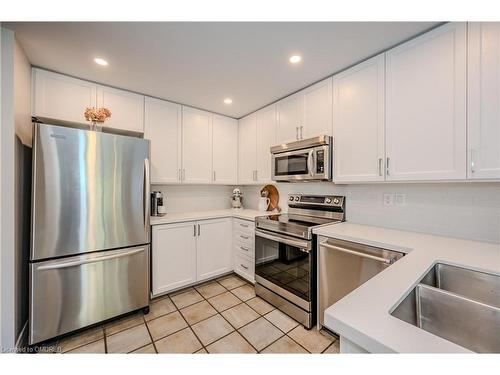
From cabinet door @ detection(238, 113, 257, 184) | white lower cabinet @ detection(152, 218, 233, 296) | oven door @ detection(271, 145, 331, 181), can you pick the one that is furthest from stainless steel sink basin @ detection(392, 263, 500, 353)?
cabinet door @ detection(238, 113, 257, 184)

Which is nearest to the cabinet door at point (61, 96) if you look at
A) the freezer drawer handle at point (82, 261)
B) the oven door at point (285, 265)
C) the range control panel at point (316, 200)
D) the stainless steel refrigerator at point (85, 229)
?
the stainless steel refrigerator at point (85, 229)

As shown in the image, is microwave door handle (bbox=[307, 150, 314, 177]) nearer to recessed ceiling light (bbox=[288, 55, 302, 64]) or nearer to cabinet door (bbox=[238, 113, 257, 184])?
recessed ceiling light (bbox=[288, 55, 302, 64])

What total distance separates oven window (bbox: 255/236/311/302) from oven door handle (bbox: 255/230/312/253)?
43mm

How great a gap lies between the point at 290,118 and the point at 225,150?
1145 millimetres

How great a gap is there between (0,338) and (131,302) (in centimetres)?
79

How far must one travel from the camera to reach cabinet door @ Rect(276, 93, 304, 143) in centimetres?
233

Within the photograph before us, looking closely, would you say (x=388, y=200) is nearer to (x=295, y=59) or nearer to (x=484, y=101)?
(x=484, y=101)

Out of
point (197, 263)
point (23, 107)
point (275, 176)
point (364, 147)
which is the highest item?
point (23, 107)

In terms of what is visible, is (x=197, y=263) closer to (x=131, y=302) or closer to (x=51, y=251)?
(x=131, y=302)

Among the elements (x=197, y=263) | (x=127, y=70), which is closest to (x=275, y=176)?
(x=197, y=263)

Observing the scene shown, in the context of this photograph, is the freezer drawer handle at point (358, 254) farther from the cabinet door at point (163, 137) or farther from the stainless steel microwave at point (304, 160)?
the cabinet door at point (163, 137)

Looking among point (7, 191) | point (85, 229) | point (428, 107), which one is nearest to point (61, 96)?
point (7, 191)
